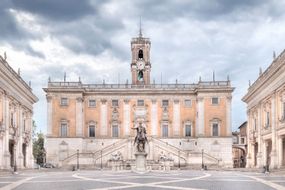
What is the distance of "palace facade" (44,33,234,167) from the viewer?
80.6 meters

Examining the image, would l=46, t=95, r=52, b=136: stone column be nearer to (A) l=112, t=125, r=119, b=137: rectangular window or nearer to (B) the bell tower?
(A) l=112, t=125, r=119, b=137: rectangular window

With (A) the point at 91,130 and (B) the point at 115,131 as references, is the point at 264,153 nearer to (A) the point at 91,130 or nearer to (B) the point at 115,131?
(B) the point at 115,131

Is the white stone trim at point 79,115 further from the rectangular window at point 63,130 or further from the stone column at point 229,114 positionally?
the stone column at point 229,114

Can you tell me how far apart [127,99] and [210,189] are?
59.5m

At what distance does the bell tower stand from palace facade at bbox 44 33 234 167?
288cm

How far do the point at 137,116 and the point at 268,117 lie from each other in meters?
28.5

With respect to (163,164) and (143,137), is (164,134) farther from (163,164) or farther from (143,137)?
(143,137)

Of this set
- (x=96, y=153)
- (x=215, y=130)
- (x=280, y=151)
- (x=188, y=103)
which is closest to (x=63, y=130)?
(x=96, y=153)

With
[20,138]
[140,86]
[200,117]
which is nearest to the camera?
[20,138]

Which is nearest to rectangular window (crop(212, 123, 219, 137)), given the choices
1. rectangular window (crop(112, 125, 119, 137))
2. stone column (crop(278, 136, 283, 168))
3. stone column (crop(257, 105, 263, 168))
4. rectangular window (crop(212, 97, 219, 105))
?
rectangular window (crop(212, 97, 219, 105))

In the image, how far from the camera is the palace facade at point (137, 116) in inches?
3172

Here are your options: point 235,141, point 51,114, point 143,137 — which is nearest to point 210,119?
point 51,114

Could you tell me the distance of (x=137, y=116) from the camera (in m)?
82.7

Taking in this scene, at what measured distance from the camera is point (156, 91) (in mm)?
82938
